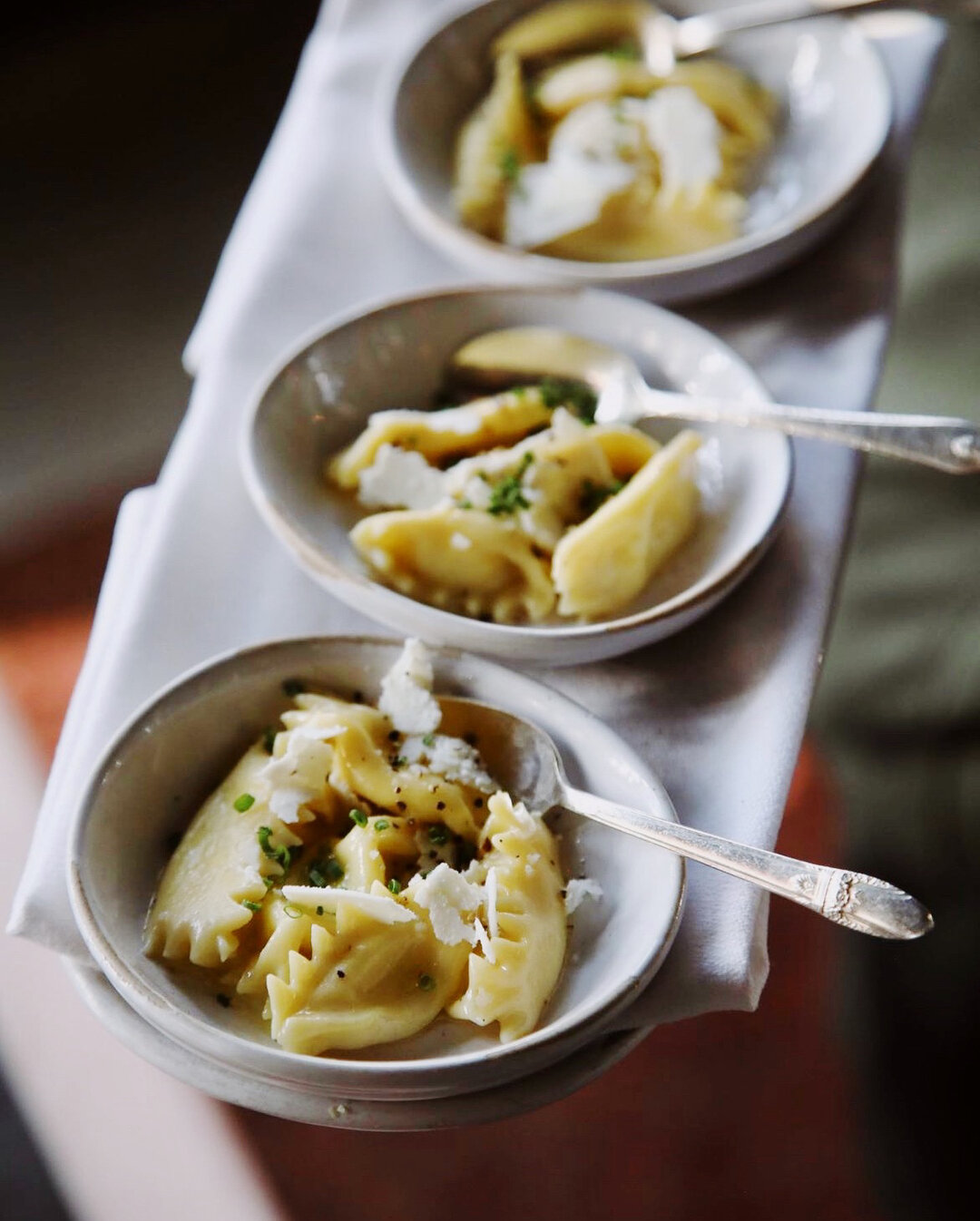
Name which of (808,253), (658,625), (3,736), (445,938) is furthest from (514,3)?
(445,938)

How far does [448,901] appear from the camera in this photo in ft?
2.63

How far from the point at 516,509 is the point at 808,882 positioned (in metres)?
0.37

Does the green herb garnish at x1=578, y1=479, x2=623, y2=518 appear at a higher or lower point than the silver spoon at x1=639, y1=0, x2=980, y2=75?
lower

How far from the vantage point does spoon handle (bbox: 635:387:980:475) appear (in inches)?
40.3

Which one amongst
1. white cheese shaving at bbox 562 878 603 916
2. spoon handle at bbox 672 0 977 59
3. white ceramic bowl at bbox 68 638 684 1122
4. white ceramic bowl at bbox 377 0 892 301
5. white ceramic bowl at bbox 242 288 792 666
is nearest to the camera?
white ceramic bowl at bbox 68 638 684 1122

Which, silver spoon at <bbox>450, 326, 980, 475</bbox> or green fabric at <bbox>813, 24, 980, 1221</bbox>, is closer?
silver spoon at <bbox>450, 326, 980, 475</bbox>

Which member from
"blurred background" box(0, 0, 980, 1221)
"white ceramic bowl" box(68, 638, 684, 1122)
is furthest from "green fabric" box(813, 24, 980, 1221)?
"white ceramic bowl" box(68, 638, 684, 1122)

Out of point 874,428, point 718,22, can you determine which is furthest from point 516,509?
point 718,22

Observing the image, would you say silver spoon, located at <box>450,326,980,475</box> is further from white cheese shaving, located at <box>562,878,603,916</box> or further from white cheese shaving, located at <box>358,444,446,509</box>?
white cheese shaving, located at <box>562,878,603,916</box>

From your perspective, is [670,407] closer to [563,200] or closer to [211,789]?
[563,200]

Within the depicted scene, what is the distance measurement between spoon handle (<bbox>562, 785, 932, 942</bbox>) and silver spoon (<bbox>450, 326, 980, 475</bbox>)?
1.26 ft

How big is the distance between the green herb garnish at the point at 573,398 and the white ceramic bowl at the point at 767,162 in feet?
0.36

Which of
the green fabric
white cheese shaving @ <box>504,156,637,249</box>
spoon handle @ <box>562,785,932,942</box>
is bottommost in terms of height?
the green fabric

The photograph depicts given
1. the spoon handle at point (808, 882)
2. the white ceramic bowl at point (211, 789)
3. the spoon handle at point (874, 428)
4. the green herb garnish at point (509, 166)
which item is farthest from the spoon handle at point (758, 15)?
the spoon handle at point (808, 882)
